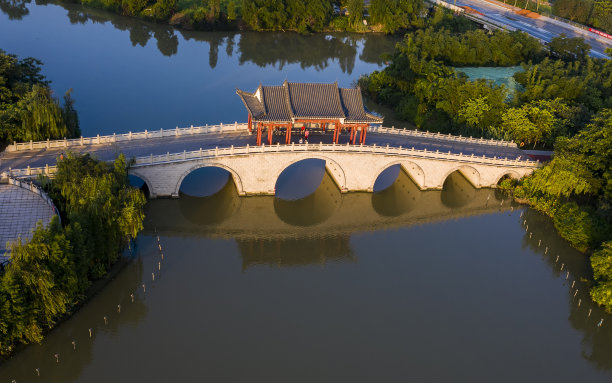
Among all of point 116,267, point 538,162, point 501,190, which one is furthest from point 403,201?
point 116,267

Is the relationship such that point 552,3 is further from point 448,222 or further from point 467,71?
point 448,222

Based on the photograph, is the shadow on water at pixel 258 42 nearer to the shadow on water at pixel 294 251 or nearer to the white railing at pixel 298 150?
the white railing at pixel 298 150

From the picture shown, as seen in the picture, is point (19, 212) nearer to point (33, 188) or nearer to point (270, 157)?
point (33, 188)

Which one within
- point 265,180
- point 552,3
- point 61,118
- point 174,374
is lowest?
point 174,374

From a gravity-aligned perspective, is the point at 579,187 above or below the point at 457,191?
above

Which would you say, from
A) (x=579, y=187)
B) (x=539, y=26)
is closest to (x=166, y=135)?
(x=579, y=187)

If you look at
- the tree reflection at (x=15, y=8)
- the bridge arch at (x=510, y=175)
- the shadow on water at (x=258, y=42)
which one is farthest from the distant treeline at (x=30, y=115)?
the tree reflection at (x=15, y=8)
